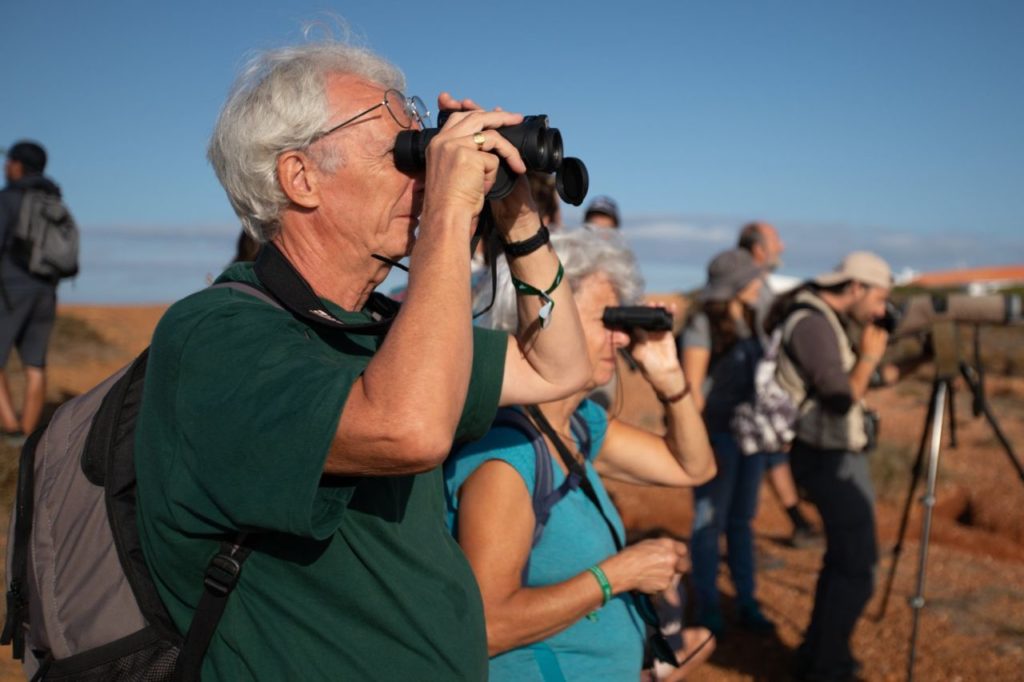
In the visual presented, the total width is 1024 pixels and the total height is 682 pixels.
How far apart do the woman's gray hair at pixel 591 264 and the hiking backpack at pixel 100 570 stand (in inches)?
41.1

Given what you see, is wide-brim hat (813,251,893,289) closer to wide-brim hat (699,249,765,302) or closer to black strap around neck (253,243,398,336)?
wide-brim hat (699,249,765,302)

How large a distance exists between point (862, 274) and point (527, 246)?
2887 millimetres

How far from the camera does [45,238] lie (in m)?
6.34

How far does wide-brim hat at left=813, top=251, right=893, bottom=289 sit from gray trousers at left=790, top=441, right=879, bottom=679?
76cm

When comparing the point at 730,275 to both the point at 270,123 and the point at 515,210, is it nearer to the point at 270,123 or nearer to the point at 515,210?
the point at 515,210

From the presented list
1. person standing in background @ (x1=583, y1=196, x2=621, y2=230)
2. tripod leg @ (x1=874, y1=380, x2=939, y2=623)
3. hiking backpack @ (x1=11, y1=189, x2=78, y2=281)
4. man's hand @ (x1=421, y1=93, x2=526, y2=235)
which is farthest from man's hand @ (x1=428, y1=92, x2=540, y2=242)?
hiking backpack @ (x1=11, y1=189, x2=78, y2=281)

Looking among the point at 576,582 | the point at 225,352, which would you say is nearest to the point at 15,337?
the point at 576,582

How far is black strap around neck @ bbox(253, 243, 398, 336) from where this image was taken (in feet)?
4.85

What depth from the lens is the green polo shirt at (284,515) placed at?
4.08 ft

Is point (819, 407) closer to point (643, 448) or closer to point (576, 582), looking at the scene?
point (643, 448)

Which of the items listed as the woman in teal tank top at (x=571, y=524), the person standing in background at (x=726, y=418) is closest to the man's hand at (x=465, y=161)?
the woman in teal tank top at (x=571, y=524)

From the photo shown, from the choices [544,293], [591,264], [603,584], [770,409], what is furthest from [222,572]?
[770,409]

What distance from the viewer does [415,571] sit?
5.01 ft

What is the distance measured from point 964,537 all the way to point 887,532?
0.61 metres
